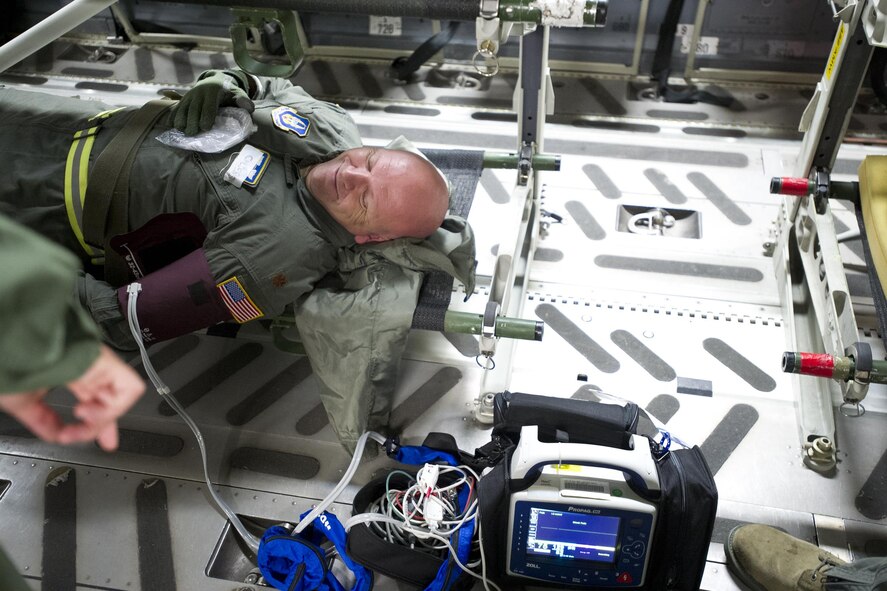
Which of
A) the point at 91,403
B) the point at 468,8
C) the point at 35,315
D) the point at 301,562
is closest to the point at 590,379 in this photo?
the point at 301,562

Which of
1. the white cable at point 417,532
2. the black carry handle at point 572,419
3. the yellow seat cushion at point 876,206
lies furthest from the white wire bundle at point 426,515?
the yellow seat cushion at point 876,206

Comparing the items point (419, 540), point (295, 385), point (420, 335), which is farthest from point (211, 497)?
point (420, 335)

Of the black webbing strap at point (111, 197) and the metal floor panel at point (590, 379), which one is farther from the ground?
the black webbing strap at point (111, 197)

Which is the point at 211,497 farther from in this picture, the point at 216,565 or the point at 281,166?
the point at 281,166

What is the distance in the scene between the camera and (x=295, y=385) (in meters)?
3.05

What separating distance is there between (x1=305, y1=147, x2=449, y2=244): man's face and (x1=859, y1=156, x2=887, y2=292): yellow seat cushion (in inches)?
58.9

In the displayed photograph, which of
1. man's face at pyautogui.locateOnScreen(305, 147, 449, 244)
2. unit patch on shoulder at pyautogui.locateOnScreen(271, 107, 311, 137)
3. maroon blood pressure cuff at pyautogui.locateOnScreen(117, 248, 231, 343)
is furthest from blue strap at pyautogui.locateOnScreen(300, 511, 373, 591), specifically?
unit patch on shoulder at pyautogui.locateOnScreen(271, 107, 311, 137)

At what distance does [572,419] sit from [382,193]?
3.25 feet

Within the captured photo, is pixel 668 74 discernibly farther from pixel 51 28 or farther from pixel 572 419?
pixel 51 28

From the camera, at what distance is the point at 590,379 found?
3021 mm

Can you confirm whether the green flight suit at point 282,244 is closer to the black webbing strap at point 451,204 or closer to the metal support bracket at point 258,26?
the black webbing strap at point 451,204

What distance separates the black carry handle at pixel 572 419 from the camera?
7.78ft

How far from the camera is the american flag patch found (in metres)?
2.50

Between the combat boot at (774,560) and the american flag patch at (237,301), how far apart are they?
1.79 meters
